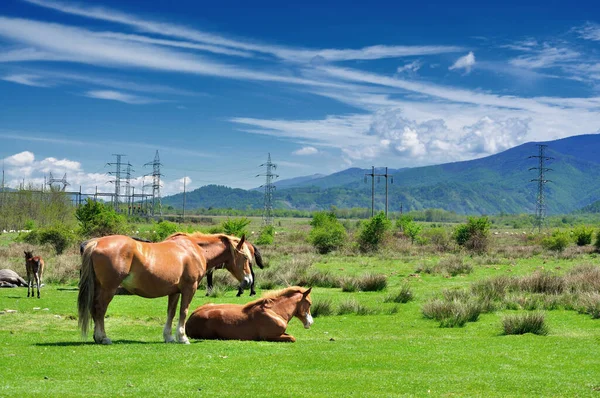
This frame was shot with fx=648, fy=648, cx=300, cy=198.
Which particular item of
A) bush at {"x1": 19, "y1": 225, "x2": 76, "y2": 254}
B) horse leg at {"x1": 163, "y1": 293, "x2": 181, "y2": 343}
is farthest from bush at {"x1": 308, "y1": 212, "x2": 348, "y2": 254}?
horse leg at {"x1": 163, "y1": 293, "x2": 181, "y2": 343}

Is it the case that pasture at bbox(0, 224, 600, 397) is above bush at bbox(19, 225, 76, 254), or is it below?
below

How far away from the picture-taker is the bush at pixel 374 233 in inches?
2416

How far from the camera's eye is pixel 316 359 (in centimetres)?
1243

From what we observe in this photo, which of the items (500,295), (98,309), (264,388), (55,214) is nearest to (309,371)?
(264,388)

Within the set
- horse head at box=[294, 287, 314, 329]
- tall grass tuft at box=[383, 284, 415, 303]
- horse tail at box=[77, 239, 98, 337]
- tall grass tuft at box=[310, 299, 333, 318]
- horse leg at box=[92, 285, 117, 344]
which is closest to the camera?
horse tail at box=[77, 239, 98, 337]

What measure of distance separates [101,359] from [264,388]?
11.7ft

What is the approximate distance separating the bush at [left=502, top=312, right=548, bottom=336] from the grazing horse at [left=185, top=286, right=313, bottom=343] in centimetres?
601

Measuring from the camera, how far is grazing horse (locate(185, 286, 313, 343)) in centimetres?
1471

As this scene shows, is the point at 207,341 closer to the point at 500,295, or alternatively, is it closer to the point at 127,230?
the point at 500,295

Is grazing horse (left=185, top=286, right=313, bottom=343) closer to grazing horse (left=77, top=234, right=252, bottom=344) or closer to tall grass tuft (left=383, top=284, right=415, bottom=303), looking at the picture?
grazing horse (left=77, top=234, right=252, bottom=344)

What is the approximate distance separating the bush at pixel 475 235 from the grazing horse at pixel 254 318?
157 ft

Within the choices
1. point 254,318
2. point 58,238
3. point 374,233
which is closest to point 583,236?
point 374,233

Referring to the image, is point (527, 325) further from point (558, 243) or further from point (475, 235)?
point (558, 243)

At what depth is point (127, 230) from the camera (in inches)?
1929
